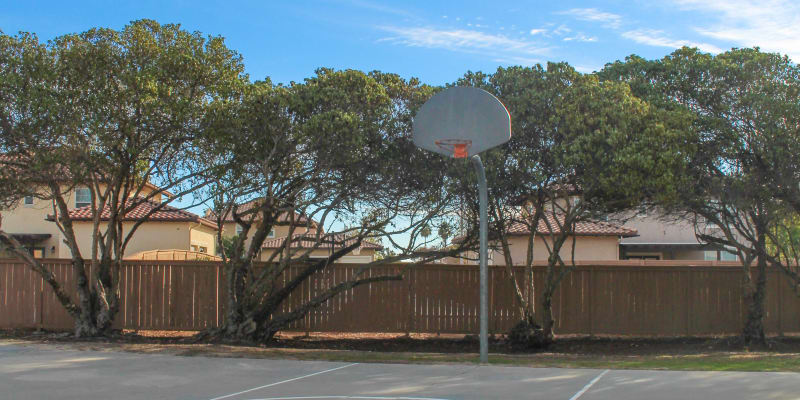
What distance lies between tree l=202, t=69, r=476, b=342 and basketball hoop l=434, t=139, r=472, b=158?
255cm

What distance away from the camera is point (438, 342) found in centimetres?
1686

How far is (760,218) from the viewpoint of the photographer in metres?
15.6

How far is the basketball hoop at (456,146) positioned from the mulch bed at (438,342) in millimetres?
5766

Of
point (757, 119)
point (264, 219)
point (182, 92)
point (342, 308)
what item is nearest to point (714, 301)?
point (757, 119)

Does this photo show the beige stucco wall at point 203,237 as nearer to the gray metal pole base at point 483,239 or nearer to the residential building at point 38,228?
the residential building at point 38,228

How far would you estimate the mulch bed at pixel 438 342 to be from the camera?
1567 cm

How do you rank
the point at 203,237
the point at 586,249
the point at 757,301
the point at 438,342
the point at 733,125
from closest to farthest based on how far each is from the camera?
the point at 733,125 → the point at 757,301 → the point at 438,342 → the point at 586,249 → the point at 203,237

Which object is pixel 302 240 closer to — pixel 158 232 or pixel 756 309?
pixel 756 309

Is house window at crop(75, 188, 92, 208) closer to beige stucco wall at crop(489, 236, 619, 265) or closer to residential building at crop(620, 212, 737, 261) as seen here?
beige stucco wall at crop(489, 236, 619, 265)

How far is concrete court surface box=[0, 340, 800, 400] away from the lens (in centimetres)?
838

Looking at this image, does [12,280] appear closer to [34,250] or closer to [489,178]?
[489,178]

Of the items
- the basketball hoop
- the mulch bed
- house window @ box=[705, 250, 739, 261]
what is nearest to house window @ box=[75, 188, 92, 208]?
the mulch bed

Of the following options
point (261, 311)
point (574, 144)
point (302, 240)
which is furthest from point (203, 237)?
point (574, 144)

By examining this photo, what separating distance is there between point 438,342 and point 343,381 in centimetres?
768
